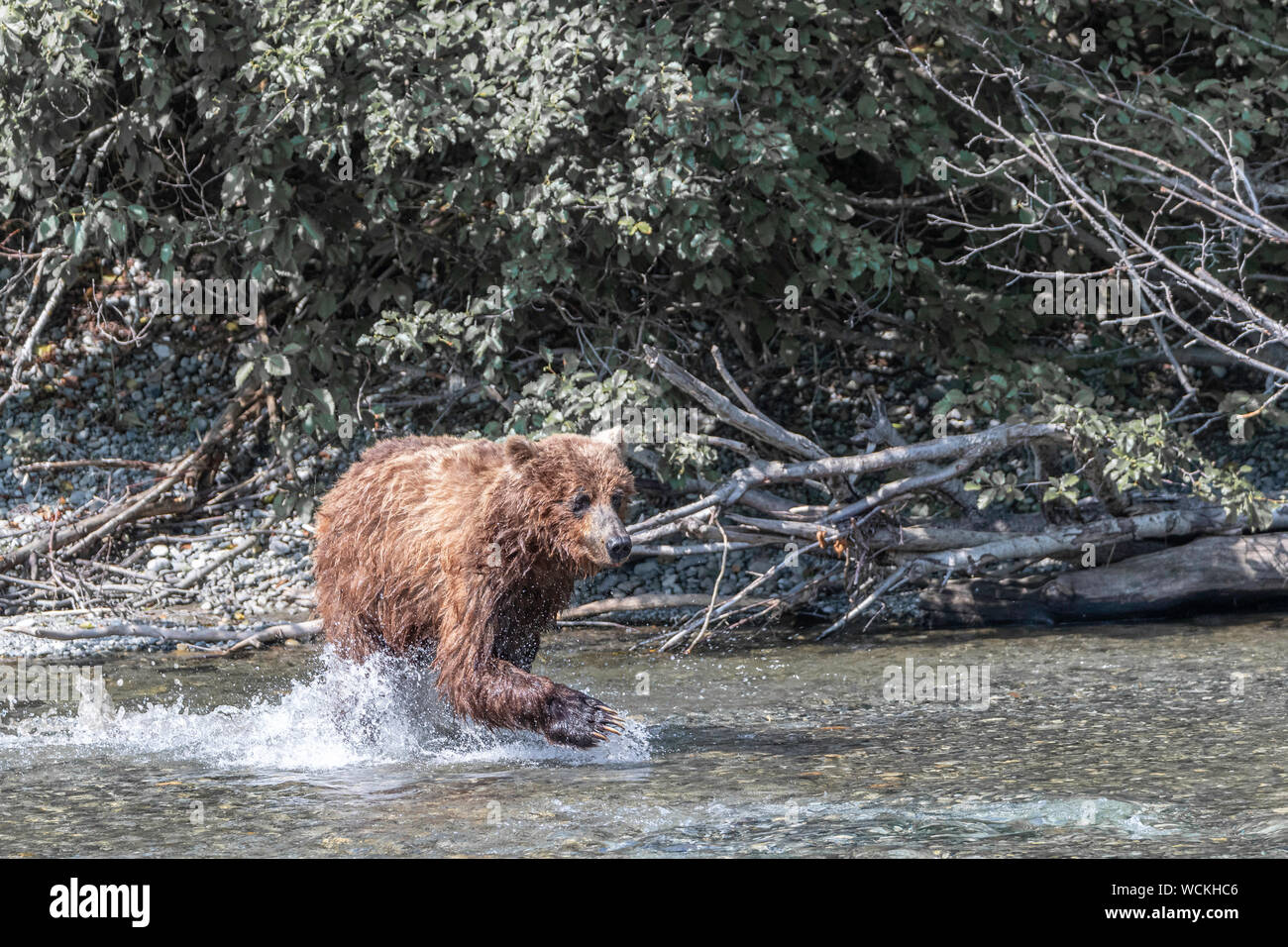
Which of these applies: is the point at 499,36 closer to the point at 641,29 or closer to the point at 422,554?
the point at 641,29

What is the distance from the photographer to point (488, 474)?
650 centimetres

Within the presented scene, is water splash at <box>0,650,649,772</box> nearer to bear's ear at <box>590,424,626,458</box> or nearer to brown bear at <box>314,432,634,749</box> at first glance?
brown bear at <box>314,432,634,749</box>

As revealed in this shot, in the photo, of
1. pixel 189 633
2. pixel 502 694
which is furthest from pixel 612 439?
pixel 189 633

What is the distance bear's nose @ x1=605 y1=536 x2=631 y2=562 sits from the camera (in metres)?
6.11

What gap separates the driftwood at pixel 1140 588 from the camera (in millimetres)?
9531

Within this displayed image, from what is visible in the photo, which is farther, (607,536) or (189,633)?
(189,633)

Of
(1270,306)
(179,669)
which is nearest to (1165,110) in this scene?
(1270,306)

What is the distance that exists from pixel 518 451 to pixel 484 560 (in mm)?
497

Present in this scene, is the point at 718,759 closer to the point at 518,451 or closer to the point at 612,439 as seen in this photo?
the point at 612,439

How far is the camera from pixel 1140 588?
31.5 ft

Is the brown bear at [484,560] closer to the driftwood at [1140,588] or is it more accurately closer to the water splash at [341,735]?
the water splash at [341,735]

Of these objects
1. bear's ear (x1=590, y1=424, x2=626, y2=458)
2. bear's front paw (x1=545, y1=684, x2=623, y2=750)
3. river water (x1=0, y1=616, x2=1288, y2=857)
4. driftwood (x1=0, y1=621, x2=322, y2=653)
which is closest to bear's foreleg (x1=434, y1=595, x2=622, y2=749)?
bear's front paw (x1=545, y1=684, x2=623, y2=750)

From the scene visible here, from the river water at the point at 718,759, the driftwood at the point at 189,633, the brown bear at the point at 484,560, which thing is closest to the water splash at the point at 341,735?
the river water at the point at 718,759

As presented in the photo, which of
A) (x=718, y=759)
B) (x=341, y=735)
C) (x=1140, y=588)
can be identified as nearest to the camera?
(x=718, y=759)
